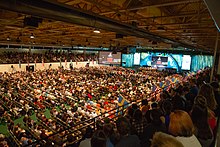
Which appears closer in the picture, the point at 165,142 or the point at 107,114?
the point at 165,142

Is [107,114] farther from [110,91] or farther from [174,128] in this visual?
[174,128]

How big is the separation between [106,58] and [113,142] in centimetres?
1731

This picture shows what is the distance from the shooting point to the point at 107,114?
1105cm

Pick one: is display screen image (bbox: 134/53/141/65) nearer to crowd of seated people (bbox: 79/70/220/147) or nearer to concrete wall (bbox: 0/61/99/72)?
concrete wall (bbox: 0/61/99/72)

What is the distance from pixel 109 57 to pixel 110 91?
14.0 ft

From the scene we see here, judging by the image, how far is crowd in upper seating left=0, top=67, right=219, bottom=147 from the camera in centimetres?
260

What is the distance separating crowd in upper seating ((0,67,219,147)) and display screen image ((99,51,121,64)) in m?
2.81

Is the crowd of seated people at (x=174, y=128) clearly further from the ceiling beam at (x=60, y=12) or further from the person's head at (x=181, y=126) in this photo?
the ceiling beam at (x=60, y=12)

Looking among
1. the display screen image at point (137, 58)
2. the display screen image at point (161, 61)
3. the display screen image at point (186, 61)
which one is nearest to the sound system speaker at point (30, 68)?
the display screen image at point (161, 61)

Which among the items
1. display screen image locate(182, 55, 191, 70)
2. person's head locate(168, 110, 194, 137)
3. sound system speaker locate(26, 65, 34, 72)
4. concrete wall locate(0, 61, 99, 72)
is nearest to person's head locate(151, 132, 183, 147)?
person's head locate(168, 110, 194, 137)

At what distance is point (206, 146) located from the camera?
255cm

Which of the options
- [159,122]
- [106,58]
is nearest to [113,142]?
[159,122]

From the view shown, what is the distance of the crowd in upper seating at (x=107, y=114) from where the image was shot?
8.55 feet

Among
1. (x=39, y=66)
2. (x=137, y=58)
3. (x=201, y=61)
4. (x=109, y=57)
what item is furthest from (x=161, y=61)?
(x=39, y=66)
